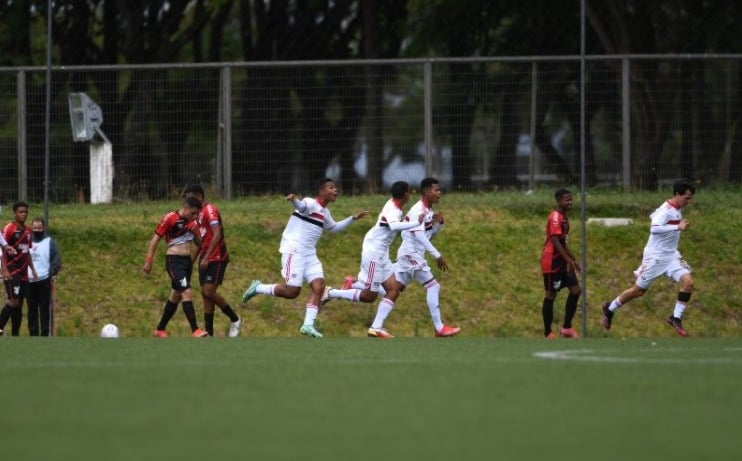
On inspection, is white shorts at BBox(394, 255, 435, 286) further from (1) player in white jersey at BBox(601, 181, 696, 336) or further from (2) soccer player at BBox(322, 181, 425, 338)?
(1) player in white jersey at BBox(601, 181, 696, 336)

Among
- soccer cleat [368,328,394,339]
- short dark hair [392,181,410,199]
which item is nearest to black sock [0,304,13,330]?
soccer cleat [368,328,394,339]

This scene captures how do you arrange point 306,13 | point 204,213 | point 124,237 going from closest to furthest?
point 204,213, point 124,237, point 306,13

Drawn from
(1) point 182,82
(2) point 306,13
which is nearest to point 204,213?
(1) point 182,82

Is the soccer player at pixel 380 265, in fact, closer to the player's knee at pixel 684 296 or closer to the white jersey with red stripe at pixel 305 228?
the white jersey with red stripe at pixel 305 228

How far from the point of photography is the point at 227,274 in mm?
26109

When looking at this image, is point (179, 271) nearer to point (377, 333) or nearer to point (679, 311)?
point (377, 333)

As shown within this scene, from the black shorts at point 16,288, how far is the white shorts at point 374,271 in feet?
15.6

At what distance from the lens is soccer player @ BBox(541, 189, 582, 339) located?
21438mm

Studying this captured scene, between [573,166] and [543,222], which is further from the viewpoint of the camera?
[573,166]

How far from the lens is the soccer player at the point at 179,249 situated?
68.3ft

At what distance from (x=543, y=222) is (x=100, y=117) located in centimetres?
744

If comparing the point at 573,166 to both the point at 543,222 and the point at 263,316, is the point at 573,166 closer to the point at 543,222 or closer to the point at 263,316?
the point at 543,222

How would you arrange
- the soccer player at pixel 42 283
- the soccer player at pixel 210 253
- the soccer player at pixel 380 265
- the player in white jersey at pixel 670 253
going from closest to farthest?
the soccer player at pixel 380 265
the soccer player at pixel 210 253
the player in white jersey at pixel 670 253
the soccer player at pixel 42 283

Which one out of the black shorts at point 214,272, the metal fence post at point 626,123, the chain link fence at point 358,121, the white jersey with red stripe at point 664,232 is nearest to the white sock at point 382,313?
the black shorts at point 214,272
